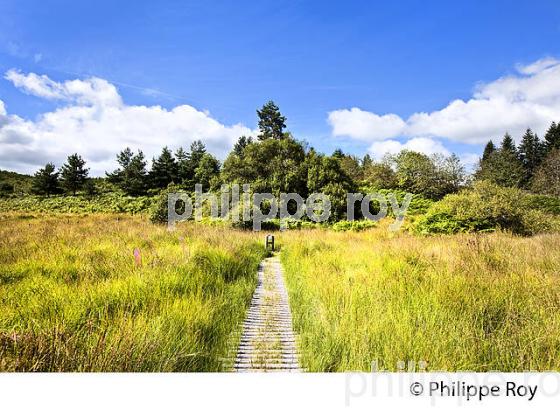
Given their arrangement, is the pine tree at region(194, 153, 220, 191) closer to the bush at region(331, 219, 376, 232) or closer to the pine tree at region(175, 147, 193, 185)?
the pine tree at region(175, 147, 193, 185)

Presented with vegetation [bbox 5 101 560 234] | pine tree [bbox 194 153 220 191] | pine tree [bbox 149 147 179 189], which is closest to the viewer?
vegetation [bbox 5 101 560 234]

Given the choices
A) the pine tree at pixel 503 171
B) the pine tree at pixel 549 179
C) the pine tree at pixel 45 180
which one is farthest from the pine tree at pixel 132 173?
the pine tree at pixel 549 179

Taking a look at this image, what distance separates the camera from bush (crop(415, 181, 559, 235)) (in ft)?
49.9

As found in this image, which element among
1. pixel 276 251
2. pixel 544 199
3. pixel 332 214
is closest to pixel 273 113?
pixel 332 214

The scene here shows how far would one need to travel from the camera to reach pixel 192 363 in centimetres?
302

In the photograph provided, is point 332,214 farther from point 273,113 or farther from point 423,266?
point 423,266

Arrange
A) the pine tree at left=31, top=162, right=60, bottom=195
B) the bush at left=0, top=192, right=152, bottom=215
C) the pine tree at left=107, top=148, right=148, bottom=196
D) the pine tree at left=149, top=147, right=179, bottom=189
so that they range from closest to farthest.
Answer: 1. the bush at left=0, top=192, right=152, bottom=215
2. the pine tree at left=31, top=162, right=60, bottom=195
3. the pine tree at left=107, top=148, right=148, bottom=196
4. the pine tree at left=149, top=147, right=179, bottom=189

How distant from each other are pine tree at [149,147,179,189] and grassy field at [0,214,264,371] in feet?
117

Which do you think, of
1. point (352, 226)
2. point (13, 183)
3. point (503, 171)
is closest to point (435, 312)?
point (352, 226)

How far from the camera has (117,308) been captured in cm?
377

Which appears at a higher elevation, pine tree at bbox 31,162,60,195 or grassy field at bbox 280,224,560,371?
pine tree at bbox 31,162,60,195

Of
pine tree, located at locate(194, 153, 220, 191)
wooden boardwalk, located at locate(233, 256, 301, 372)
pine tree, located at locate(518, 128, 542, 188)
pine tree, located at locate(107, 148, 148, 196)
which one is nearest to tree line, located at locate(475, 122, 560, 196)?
pine tree, located at locate(518, 128, 542, 188)

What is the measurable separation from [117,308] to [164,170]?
40835 mm

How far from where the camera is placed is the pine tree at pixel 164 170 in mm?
41406
